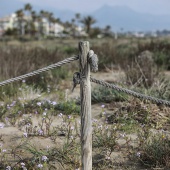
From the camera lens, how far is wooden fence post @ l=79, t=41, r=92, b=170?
3.02m

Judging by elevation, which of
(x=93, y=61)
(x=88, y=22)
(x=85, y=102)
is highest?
(x=88, y=22)

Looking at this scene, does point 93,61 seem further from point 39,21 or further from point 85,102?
point 39,21

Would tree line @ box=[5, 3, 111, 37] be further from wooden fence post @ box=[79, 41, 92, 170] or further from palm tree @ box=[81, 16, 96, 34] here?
wooden fence post @ box=[79, 41, 92, 170]

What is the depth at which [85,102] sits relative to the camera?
10.0 ft

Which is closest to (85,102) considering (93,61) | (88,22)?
(93,61)

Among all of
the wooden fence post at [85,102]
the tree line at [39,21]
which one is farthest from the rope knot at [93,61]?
the tree line at [39,21]

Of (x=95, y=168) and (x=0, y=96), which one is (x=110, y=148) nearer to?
(x=95, y=168)

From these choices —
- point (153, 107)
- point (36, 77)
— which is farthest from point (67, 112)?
point (36, 77)

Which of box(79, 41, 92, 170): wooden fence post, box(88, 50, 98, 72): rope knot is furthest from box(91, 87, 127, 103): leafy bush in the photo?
box(88, 50, 98, 72): rope knot

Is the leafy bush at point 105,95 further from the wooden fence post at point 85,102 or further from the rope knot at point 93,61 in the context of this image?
the rope knot at point 93,61

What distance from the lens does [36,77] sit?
834 cm

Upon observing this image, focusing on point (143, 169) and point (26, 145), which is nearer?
point (143, 169)

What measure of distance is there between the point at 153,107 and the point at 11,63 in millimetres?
4370

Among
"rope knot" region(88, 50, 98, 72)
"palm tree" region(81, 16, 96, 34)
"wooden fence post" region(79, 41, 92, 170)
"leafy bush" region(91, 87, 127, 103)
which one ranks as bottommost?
"leafy bush" region(91, 87, 127, 103)
